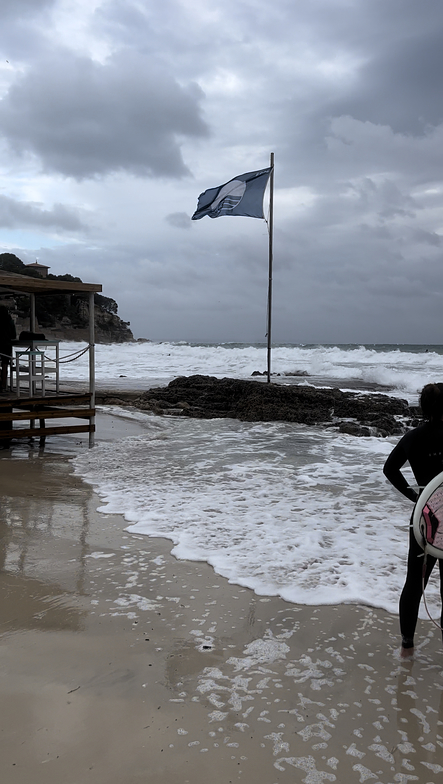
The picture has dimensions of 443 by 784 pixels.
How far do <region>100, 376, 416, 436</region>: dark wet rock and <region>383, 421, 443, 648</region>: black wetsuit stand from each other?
891 centimetres

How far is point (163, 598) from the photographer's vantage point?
4.16 meters

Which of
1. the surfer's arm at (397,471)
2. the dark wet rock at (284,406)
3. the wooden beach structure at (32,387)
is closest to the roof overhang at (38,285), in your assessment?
the wooden beach structure at (32,387)

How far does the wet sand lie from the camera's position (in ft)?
8.22

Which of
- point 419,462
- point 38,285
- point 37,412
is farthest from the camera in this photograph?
point 37,412

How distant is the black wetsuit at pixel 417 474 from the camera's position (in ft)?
10.7

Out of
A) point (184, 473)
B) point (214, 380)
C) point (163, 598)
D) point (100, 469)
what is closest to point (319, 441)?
point (184, 473)

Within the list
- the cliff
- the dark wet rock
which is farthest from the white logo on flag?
the cliff

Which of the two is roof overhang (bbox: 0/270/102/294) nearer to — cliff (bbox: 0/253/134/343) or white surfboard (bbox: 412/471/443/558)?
white surfboard (bbox: 412/471/443/558)

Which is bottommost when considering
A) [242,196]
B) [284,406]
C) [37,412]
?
[284,406]

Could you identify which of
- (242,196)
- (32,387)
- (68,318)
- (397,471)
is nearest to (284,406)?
(242,196)

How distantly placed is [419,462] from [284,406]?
10965 millimetres

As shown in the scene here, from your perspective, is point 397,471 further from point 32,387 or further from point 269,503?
point 32,387

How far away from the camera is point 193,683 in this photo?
310cm

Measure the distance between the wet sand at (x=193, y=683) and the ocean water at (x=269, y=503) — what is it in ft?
1.44
